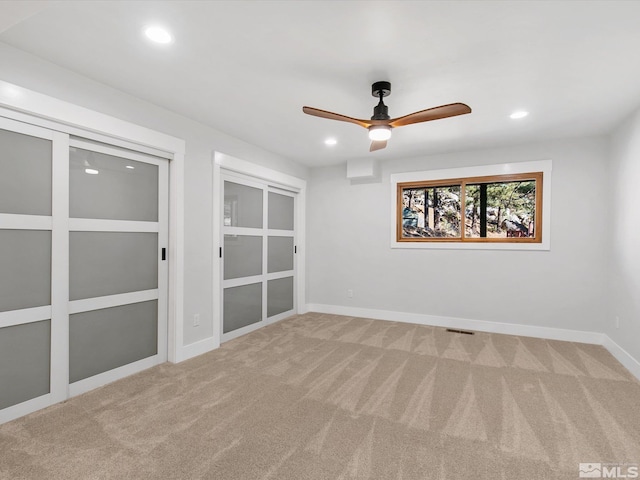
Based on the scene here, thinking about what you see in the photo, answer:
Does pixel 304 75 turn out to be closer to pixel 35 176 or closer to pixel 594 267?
pixel 35 176

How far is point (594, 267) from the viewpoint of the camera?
3883 millimetres

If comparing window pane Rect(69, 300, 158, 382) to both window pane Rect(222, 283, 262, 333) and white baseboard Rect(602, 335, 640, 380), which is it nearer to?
window pane Rect(222, 283, 262, 333)

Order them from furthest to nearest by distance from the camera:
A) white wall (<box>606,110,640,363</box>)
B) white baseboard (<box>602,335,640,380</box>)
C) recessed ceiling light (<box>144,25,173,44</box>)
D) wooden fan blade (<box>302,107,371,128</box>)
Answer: white wall (<box>606,110,640,363</box>) → white baseboard (<box>602,335,640,380</box>) → wooden fan blade (<box>302,107,371,128</box>) → recessed ceiling light (<box>144,25,173,44</box>)

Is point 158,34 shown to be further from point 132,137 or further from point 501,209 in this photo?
point 501,209

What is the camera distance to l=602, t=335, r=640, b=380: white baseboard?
2940mm

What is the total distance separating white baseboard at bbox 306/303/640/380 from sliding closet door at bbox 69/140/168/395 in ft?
9.73

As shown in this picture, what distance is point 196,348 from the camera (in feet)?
11.1

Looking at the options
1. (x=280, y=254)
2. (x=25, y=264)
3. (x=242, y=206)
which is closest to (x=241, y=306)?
(x=280, y=254)

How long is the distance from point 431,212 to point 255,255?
2.71 meters

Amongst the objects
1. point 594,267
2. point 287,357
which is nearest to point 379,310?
point 287,357

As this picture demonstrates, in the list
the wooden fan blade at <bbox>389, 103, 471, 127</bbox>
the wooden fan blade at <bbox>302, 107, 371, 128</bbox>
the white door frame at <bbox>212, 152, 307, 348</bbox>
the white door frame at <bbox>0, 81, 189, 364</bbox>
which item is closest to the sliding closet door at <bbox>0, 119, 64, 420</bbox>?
the white door frame at <bbox>0, 81, 189, 364</bbox>

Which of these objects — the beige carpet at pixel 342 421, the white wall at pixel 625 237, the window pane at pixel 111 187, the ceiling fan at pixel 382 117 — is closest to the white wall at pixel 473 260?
the white wall at pixel 625 237

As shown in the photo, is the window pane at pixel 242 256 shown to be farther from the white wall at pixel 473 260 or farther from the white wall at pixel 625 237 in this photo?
the white wall at pixel 625 237

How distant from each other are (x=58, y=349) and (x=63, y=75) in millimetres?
2046
